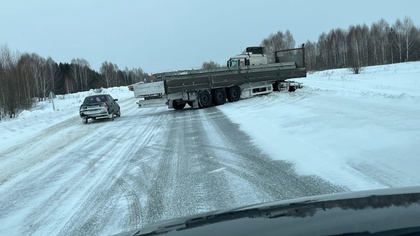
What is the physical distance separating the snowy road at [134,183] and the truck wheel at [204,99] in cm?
1150

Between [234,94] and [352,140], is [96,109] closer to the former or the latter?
[234,94]

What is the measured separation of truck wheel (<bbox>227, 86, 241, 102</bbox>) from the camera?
25531 millimetres

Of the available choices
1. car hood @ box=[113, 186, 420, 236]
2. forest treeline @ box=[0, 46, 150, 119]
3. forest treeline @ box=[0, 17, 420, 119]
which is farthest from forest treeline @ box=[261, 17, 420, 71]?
car hood @ box=[113, 186, 420, 236]

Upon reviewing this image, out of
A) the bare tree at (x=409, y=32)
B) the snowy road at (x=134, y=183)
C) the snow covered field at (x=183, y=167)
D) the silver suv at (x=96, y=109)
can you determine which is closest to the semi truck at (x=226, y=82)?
the silver suv at (x=96, y=109)

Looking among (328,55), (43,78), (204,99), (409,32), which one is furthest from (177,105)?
(328,55)

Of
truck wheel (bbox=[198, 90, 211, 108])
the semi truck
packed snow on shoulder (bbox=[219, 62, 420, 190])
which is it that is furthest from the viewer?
truck wheel (bbox=[198, 90, 211, 108])

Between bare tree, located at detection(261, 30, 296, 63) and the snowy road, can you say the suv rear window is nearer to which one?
the snowy road

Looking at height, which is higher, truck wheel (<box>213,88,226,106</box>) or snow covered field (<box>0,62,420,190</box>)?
truck wheel (<box>213,88,226,106</box>)

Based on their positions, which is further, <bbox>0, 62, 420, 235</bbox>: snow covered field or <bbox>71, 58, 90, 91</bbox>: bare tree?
<bbox>71, 58, 90, 91</bbox>: bare tree

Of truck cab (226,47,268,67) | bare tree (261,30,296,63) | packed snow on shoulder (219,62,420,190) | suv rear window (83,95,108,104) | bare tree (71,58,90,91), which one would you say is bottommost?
packed snow on shoulder (219,62,420,190)

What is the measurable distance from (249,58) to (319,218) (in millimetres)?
25191

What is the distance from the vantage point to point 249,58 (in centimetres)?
2697

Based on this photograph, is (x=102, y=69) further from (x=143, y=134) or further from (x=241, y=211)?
(x=241, y=211)

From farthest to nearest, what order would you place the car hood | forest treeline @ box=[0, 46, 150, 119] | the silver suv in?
forest treeline @ box=[0, 46, 150, 119] < the silver suv < the car hood
